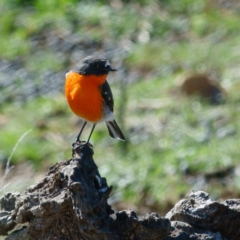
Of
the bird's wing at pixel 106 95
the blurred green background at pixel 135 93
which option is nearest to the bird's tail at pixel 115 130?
the bird's wing at pixel 106 95

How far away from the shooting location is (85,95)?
22.6ft

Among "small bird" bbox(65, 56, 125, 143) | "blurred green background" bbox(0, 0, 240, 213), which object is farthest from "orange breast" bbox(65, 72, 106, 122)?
"blurred green background" bbox(0, 0, 240, 213)

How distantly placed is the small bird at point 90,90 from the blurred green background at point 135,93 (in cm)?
146

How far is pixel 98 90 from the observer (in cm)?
705

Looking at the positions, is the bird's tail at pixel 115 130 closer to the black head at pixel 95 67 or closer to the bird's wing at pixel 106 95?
the bird's wing at pixel 106 95

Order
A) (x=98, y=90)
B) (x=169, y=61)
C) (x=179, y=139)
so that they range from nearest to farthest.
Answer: (x=98, y=90) → (x=179, y=139) → (x=169, y=61)

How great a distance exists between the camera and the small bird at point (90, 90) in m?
6.86

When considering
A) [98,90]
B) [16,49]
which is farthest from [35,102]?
[98,90]

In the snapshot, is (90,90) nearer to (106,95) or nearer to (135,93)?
(106,95)

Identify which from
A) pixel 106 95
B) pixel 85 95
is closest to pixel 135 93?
pixel 106 95

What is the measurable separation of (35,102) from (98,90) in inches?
187

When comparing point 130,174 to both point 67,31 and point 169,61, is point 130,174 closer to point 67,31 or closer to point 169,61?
point 169,61

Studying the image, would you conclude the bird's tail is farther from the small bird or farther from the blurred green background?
the blurred green background

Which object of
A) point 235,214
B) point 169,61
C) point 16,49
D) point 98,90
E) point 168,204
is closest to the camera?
point 235,214
